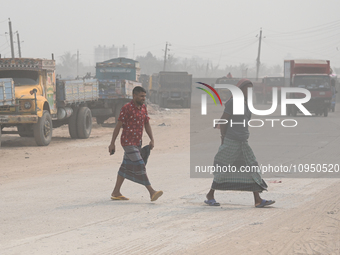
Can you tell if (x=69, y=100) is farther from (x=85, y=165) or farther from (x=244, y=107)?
(x=244, y=107)

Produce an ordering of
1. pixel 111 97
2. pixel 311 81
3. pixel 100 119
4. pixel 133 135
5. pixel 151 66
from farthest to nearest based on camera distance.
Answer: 1. pixel 151 66
2. pixel 311 81
3. pixel 100 119
4. pixel 111 97
5. pixel 133 135

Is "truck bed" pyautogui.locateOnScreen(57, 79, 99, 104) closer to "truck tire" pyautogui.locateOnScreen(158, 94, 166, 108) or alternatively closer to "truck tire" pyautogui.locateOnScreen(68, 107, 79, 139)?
"truck tire" pyautogui.locateOnScreen(68, 107, 79, 139)

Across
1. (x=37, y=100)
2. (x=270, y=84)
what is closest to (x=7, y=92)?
(x=37, y=100)

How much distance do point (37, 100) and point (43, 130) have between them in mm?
852

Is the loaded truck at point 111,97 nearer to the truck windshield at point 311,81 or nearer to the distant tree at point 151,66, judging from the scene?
the truck windshield at point 311,81

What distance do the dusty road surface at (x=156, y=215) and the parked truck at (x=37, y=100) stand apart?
2.93 metres

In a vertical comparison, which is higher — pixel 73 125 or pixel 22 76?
pixel 22 76

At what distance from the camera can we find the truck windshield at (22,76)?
15.4 m

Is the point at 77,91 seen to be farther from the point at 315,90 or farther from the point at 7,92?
the point at 315,90

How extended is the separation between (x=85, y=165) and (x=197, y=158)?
8.28 ft

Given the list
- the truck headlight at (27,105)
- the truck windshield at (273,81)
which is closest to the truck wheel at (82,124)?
the truck headlight at (27,105)

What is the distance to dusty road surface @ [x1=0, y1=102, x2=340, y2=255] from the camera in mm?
5008

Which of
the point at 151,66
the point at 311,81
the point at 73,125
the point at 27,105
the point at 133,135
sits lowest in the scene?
the point at 73,125

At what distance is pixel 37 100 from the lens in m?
14.8
